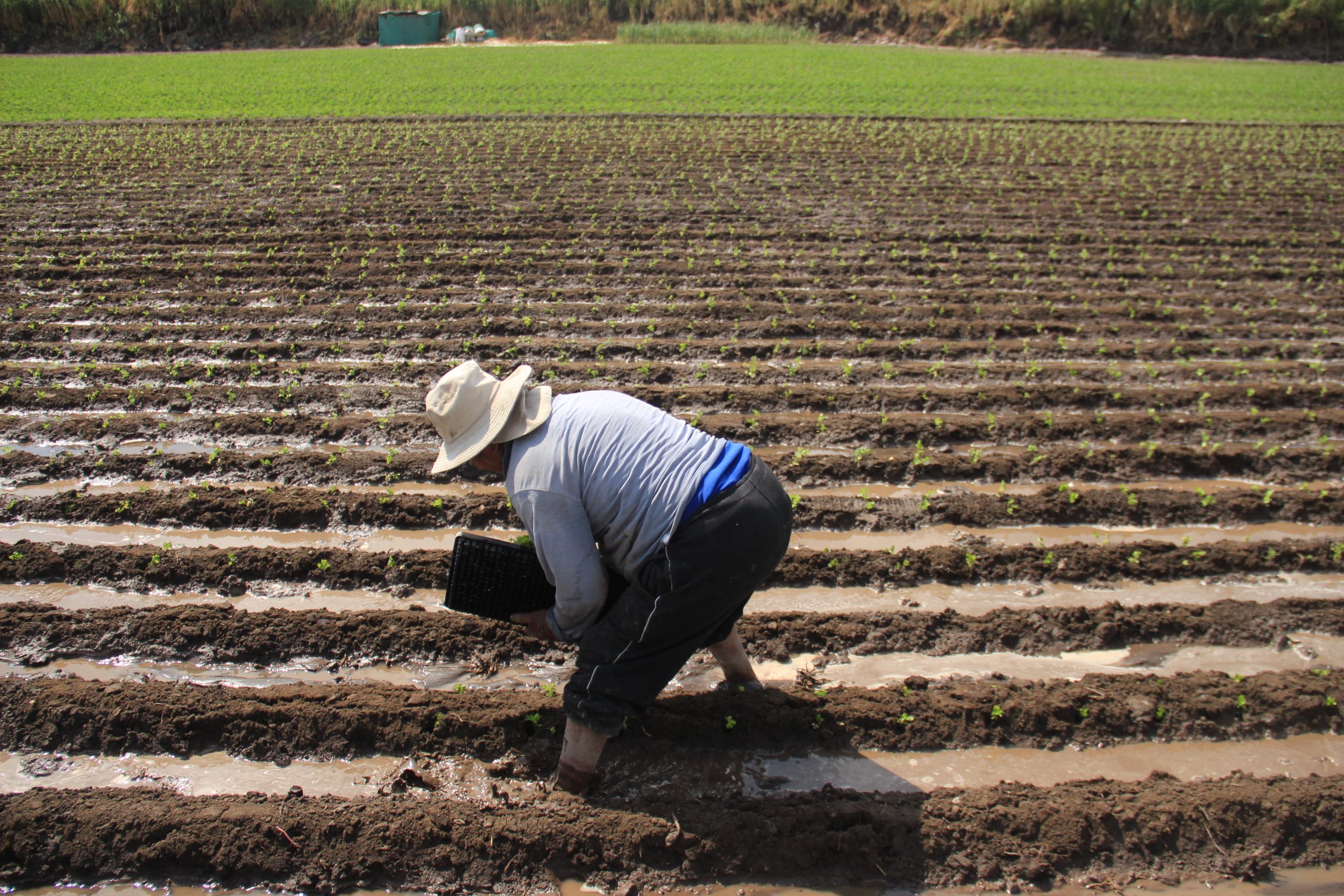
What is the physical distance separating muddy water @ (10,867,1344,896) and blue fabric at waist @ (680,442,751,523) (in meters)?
1.17

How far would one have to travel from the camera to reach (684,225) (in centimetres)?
992

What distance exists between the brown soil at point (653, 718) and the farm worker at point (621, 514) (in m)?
0.57

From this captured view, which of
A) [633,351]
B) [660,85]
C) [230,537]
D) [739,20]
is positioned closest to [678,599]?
[230,537]

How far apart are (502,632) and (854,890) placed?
1804mm

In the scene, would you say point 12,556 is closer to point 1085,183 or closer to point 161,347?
point 161,347

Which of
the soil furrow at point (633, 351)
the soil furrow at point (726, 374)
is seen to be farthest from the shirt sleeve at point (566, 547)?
the soil furrow at point (633, 351)

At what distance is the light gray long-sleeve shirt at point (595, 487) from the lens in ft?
8.61

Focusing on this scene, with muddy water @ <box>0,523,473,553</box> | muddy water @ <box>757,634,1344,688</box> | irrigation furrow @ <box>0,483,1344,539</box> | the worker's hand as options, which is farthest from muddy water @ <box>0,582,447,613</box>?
muddy water @ <box>757,634,1344,688</box>

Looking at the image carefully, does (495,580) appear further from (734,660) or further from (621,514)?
(734,660)

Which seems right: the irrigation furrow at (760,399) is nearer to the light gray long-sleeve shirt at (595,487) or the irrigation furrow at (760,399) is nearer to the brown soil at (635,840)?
the light gray long-sleeve shirt at (595,487)

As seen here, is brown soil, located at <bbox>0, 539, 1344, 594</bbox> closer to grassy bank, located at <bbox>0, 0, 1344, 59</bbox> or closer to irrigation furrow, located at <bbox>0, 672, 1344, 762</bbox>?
irrigation furrow, located at <bbox>0, 672, 1344, 762</bbox>

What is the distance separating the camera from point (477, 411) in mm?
2730

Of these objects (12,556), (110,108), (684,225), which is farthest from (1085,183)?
(110,108)

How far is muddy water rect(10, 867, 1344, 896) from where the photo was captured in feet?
8.73
